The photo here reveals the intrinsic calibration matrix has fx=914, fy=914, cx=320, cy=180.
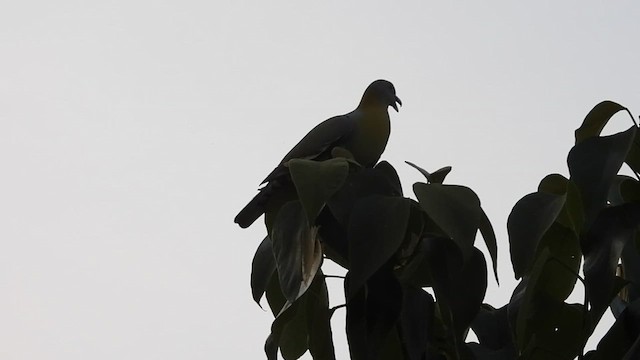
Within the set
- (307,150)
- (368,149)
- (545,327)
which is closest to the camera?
(545,327)

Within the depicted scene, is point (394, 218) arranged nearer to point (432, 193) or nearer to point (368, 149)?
point (432, 193)

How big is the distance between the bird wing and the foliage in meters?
0.50

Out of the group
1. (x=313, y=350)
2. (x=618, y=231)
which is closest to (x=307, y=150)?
(x=313, y=350)

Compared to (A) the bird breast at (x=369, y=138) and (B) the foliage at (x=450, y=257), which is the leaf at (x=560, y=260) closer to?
(B) the foliage at (x=450, y=257)

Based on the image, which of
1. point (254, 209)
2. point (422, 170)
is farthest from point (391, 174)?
point (254, 209)

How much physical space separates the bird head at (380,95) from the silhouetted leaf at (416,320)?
2.79 feet

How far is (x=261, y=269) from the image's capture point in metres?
0.95

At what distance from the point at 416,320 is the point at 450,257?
65 mm

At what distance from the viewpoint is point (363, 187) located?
863 millimetres

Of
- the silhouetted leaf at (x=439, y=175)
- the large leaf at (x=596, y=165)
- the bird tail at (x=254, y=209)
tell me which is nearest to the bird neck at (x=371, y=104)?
the bird tail at (x=254, y=209)

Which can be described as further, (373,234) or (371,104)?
(371,104)

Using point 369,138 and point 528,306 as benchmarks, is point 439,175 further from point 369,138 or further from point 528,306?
point 369,138

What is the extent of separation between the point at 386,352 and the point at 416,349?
81 mm

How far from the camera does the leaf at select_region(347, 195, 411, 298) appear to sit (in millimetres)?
771
